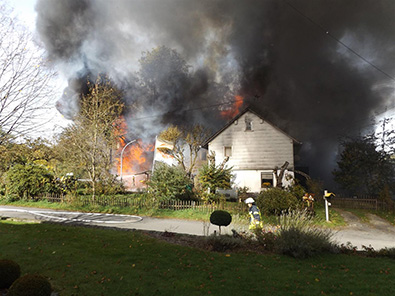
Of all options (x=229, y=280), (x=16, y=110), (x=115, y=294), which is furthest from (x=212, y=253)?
(x=16, y=110)

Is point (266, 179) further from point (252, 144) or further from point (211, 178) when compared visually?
point (211, 178)

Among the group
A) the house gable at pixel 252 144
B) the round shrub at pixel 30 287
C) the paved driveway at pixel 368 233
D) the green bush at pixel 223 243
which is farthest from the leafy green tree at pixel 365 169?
the round shrub at pixel 30 287

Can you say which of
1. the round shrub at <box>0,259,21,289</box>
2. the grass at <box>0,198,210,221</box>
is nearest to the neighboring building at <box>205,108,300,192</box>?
the grass at <box>0,198,210,221</box>

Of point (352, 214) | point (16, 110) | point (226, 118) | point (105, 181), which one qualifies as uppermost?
point (226, 118)

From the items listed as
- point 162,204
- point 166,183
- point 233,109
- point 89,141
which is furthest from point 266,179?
point 233,109

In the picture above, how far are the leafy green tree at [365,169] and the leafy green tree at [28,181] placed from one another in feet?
89.0

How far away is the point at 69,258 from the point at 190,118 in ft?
115

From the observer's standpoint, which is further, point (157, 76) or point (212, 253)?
point (157, 76)

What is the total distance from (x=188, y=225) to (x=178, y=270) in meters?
6.95

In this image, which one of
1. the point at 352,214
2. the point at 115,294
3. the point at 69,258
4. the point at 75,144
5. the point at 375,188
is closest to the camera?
the point at 115,294

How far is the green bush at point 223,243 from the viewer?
7.72 metres

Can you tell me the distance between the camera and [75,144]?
18.5 metres

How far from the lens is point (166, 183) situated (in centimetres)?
1605

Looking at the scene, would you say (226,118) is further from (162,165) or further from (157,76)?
(162,165)
